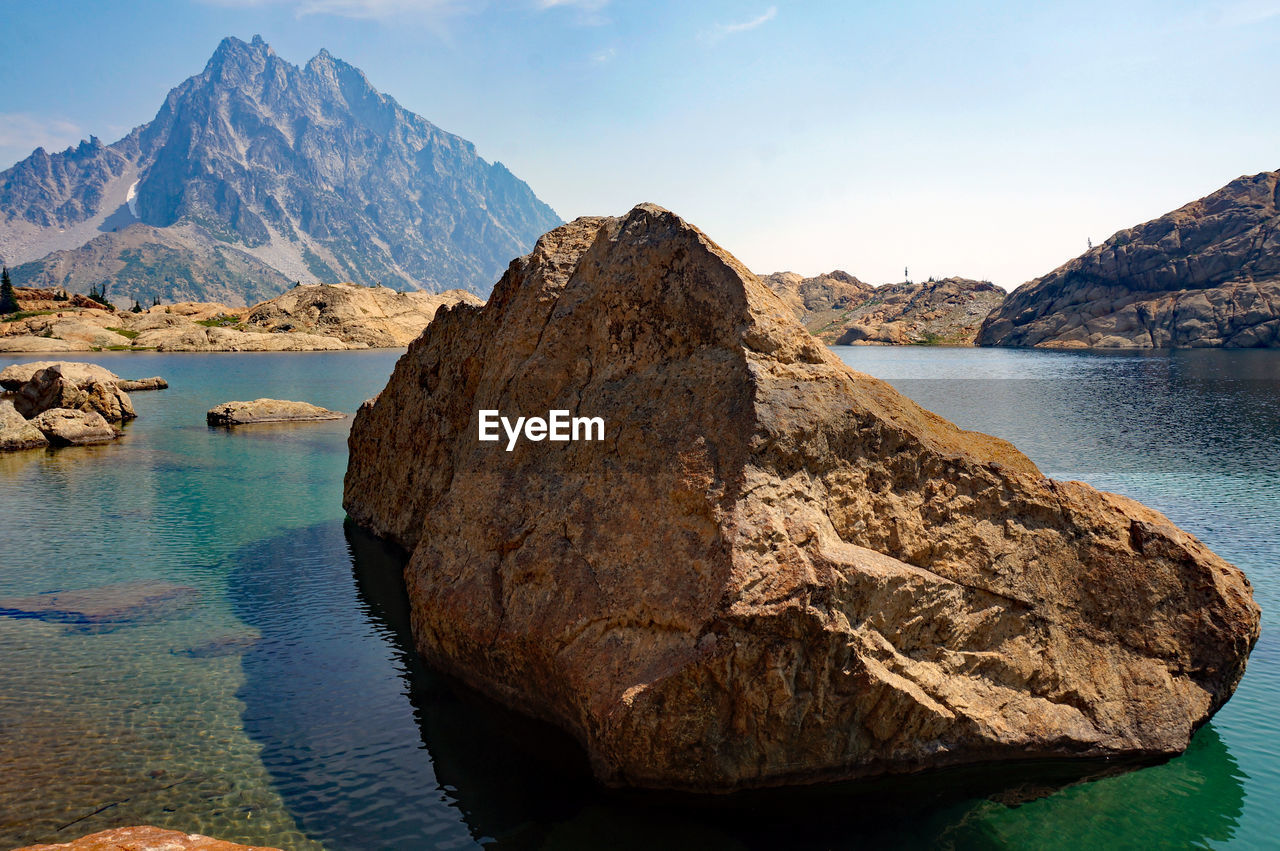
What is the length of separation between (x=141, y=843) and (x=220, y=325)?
185 metres

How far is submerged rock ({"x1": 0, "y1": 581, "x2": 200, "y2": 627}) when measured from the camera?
17156mm

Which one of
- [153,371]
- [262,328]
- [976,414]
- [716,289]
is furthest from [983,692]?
[262,328]

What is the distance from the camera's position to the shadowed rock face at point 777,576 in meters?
10.3

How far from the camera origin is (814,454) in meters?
11.6

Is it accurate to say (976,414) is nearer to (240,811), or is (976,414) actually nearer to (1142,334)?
(240,811)

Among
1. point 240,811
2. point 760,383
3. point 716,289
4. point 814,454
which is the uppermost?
point 716,289

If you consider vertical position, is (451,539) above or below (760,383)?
below

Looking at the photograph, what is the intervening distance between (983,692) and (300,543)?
20.2m

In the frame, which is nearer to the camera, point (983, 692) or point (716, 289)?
point (983, 692)

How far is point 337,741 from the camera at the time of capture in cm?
1220

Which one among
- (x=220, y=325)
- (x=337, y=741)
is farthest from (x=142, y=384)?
(x=220, y=325)

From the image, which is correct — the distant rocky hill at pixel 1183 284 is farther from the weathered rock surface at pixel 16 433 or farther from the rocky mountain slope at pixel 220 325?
the weathered rock surface at pixel 16 433

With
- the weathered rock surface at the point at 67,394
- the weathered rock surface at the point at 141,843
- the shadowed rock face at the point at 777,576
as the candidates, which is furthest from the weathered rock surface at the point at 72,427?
the weathered rock surface at the point at 141,843

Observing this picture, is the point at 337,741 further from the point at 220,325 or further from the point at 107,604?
the point at 220,325
